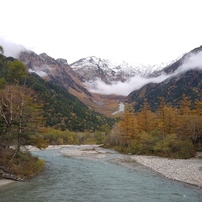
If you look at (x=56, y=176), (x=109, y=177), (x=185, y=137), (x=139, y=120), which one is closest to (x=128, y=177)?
(x=109, y=177)

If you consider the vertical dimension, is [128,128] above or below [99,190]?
above

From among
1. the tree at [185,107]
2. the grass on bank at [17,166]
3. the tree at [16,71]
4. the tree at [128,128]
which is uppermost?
the tree at [16,71]

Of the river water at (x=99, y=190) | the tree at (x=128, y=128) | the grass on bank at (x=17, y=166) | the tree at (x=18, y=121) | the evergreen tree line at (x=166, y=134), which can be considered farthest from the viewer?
the tree at (x=128, y=128)

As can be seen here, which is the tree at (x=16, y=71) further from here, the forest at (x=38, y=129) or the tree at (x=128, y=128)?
the tree at (x=128, y=128)

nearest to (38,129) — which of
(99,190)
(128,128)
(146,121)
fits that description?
(99,190)

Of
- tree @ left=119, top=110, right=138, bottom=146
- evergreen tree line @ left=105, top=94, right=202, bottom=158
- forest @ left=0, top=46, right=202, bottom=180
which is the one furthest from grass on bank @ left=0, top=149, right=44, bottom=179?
tree @ left=119, top=110, right=138, bottom=146

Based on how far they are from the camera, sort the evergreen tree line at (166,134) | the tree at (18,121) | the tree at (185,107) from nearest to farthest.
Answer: the tree at (18,121)
the evergreen tree line at (166,134)
the tree at (185,107)

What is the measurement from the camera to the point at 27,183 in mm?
27672

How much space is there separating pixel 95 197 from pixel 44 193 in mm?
5154

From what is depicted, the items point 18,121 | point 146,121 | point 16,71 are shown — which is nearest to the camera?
point 18,121

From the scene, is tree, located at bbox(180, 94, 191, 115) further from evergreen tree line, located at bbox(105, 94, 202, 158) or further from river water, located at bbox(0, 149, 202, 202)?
river water, located at bbox(0, 149, 202, 202)

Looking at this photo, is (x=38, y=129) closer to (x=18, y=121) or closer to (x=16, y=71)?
(x=18, y=121)

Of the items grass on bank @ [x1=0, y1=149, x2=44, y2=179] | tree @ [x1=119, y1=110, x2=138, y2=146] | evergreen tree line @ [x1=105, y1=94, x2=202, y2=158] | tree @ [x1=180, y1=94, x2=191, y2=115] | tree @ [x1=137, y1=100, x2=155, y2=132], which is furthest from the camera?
tree @ [x1=137, y1=100, x2=155, y2=132]

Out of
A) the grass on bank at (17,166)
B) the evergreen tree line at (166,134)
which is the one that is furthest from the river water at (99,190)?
the evergreen tree line at (166,134)
